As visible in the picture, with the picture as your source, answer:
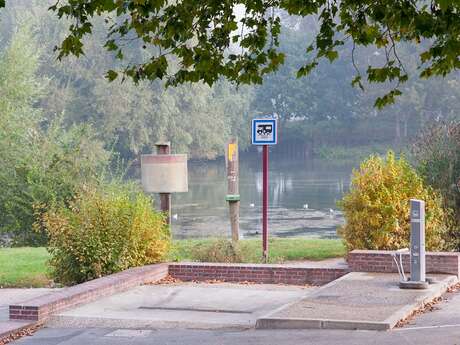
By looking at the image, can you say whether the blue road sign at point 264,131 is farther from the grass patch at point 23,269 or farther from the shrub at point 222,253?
the grass patch at point 23,269

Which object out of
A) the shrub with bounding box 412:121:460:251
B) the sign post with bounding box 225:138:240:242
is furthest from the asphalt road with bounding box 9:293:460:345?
the sign post with bounding box 225:138:240:242

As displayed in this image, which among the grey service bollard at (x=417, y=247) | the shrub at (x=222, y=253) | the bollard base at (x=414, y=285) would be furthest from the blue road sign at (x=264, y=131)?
the bollard base at (x=414, y=285)

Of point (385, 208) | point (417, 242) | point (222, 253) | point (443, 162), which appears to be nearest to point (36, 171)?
point (222, 253)

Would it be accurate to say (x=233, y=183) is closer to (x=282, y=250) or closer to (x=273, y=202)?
(x=282, y=250)

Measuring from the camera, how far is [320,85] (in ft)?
376

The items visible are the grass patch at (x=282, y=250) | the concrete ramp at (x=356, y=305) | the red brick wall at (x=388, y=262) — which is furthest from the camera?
the grass patch at (x=282, y=250)

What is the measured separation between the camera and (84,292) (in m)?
14.5

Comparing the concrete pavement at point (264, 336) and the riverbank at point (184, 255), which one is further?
the riverbank at point (184, 255)

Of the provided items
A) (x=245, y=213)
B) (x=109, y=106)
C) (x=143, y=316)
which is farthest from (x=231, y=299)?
(x=109, y=106)

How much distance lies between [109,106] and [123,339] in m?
64.6

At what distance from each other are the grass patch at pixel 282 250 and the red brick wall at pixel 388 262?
259cm

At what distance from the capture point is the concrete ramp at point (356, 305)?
39.7 feet

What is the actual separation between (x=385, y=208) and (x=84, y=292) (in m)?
5.86

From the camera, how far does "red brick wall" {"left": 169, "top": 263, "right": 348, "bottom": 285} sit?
55.3 feet
